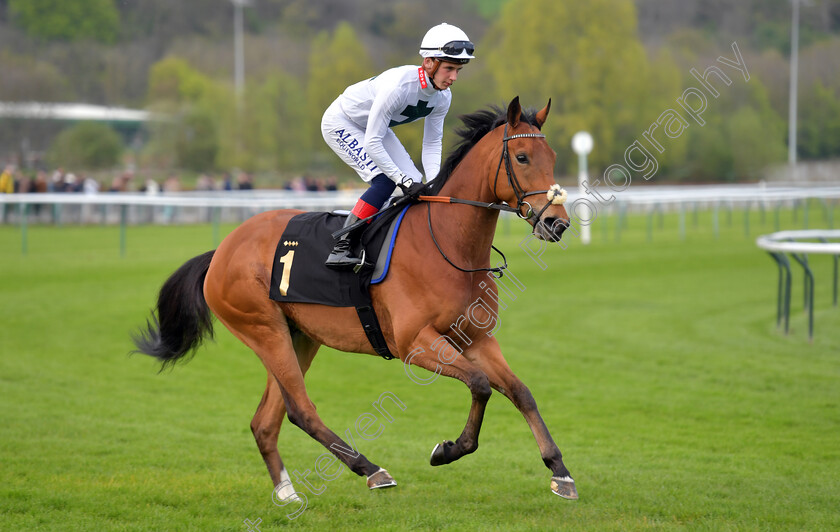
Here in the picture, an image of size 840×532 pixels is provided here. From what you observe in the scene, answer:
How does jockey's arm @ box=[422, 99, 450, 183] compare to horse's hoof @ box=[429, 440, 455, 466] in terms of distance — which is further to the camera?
jockey's arm @ box=[422, 99, 450, 183]

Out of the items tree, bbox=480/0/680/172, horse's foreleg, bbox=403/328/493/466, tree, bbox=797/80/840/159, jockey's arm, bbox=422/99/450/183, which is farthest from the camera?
tree, bbox=480/0/680/172

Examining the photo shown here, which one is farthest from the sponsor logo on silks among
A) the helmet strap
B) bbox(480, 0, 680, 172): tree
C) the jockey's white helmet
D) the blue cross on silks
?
bbox(480, 0, 680, 172): tree

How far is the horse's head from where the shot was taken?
12.6 feet

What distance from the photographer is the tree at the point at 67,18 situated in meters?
54.2

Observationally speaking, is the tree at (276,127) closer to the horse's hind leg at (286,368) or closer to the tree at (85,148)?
the tree at (85,148)

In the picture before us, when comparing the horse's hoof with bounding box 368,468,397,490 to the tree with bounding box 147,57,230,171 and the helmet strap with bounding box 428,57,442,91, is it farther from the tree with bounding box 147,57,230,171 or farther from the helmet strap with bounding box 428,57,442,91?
the tree with bounding box 147,57,230,171

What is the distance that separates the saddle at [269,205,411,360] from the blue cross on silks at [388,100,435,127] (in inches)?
19.4

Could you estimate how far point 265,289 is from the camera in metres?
4.80

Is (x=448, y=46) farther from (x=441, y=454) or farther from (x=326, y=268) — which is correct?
(x=441, y=454)


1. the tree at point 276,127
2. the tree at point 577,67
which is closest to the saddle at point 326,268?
the tree at point 577,67

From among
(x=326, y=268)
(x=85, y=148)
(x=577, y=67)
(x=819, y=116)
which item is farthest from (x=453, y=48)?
(x=85, y=148)

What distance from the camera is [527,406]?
4082mm

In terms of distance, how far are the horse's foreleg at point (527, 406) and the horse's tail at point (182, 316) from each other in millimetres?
1826

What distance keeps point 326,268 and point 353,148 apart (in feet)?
2.37
